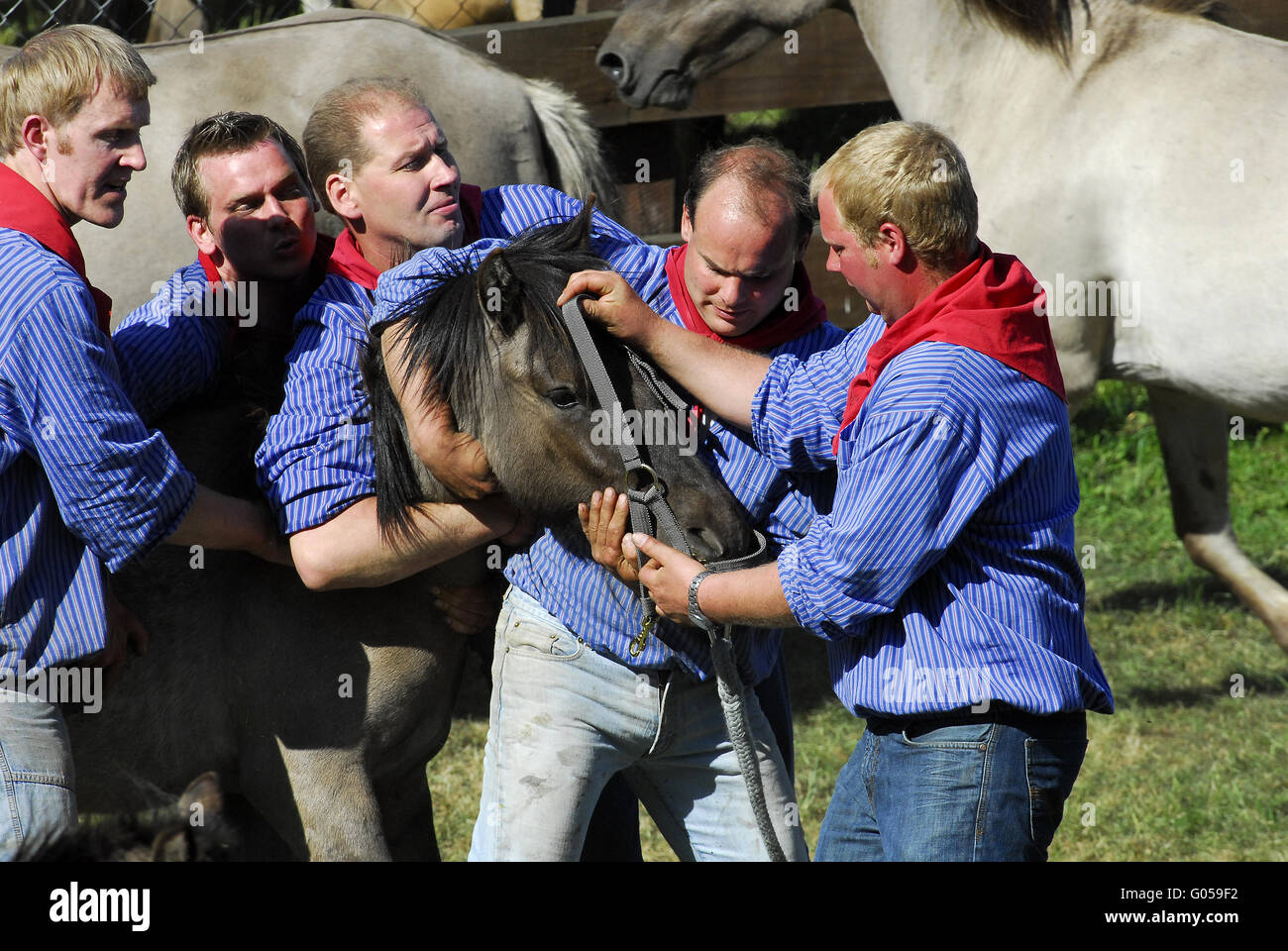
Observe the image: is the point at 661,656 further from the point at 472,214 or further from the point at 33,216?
the point at 33,216

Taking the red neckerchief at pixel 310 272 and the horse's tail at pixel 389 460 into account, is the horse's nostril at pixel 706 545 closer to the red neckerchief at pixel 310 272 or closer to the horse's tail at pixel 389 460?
the horse's tail at pixel 389 460

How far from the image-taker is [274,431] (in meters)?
2.40

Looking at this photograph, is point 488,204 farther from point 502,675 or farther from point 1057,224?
point 1057,224

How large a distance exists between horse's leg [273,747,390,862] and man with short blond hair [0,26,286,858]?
1.51ft

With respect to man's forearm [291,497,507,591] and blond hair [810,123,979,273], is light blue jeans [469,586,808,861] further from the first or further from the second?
blond hair [810,123,979,273]

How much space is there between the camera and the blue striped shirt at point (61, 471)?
206 cm

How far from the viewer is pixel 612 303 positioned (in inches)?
88.0

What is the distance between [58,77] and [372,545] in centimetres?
100

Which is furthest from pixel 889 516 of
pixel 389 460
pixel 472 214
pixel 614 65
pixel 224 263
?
pixel 614 65

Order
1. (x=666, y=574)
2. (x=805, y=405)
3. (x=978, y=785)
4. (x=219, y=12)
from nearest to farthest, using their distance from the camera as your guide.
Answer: (x=978, y=785) → (x=666, y=574) → (x=805, y=405) → (x=219, y=12)
